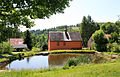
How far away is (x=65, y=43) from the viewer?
118 ft

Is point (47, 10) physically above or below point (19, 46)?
above

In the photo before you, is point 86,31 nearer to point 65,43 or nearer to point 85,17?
point 85,17

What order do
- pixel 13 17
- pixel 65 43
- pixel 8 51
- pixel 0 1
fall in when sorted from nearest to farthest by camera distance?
pixel 0 1, pixel 13 17, pixel 8 51, pixel 65 43

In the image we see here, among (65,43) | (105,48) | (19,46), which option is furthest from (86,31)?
(19,46)

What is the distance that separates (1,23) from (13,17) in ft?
2.86

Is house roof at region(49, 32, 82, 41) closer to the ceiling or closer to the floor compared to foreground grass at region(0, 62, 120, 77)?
closer to the ceiling

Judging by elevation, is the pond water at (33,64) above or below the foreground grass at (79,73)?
below

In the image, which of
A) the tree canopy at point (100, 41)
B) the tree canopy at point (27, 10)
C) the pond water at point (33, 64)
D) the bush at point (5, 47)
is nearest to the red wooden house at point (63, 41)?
the tree canopy at point (100, 41)

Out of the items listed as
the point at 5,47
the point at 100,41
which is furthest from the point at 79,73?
the point at 100,41

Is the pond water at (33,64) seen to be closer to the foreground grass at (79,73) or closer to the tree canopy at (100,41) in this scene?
the foreground grass at (79,73)

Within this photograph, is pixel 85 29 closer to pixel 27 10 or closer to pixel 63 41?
pixel 63 41

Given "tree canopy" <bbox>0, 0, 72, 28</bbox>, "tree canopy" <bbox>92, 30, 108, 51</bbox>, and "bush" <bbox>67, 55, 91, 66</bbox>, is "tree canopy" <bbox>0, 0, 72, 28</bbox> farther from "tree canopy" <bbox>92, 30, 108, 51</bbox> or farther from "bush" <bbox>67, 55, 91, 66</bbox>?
"tree canopy" <bbox>92, 30, 108, 51</bbox>

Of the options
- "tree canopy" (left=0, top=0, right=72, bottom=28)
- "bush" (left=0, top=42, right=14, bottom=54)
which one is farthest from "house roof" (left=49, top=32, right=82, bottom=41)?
"tree canopy" (left=0, top=0, right=72, bottom=28)

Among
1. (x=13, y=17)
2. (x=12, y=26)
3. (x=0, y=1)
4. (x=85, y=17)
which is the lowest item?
(x=12, y=26)
